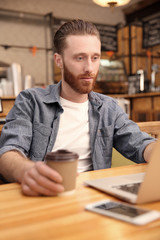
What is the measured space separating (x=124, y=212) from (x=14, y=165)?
442 millimetres

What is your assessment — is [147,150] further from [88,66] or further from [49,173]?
[49,173]

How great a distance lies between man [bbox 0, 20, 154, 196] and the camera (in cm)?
128

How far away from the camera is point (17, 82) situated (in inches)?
165

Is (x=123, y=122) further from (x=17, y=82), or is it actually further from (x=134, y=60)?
(x=134, y=60)

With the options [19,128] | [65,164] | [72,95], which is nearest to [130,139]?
[72,95]

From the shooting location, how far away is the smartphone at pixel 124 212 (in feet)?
1.68

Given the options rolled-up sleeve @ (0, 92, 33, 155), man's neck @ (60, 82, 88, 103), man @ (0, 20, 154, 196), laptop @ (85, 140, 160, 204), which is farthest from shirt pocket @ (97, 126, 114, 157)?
laptop @ (85, 140, 160, 204)

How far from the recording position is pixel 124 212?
1.81 ft

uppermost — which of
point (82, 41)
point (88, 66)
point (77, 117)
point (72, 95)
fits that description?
point (82, 41)

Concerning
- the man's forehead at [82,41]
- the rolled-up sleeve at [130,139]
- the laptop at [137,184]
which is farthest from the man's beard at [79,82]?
the laptop at [137,184]

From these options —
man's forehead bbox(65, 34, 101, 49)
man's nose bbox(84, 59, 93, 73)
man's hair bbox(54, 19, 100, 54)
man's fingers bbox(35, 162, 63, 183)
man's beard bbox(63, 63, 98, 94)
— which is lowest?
man's fingers bbox(35, 162, 63, 183)

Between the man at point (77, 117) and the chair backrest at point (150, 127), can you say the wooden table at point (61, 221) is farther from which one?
the chair backrest at point (150, 127)

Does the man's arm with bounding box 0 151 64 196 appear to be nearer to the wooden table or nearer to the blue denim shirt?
the wooden table

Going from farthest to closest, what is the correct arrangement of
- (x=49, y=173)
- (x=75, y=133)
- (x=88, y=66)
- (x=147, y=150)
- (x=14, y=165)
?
(x=75, y=133) < (x=88, y=66) < (x=147, y=150) < (x=14, y=165) < (x=49, y=173)
